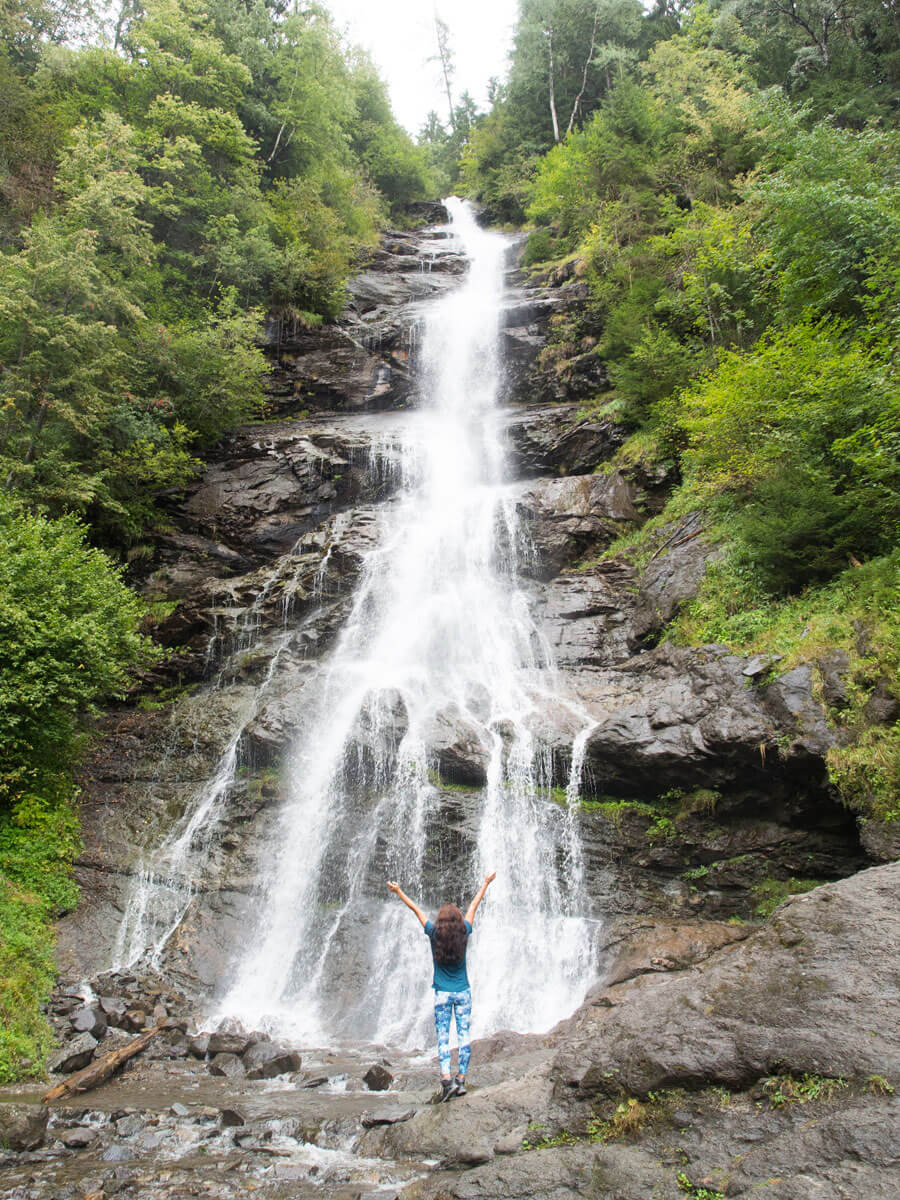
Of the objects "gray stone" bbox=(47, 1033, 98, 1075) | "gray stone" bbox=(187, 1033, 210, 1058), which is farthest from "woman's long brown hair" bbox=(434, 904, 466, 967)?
"gray stone" bbox=(47, 1033, 98, 1075)

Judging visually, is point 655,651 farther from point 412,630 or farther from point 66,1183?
point 66,1183

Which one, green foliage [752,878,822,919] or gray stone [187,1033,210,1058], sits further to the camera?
green foliage [752,878,822,919]

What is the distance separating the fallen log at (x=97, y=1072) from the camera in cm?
664

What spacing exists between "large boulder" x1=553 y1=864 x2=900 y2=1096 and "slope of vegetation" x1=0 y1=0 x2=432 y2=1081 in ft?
22.2

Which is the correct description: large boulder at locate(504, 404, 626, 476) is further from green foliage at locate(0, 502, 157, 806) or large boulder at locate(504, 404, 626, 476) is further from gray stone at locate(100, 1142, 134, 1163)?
gray stone at locate(100, 1142, 134, 1163)

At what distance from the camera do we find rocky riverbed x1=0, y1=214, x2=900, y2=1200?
407 centimetres

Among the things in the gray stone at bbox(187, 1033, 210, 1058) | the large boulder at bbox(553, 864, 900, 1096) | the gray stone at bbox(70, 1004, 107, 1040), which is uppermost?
the large boulder at bbox(553, 864, 900, 1096)

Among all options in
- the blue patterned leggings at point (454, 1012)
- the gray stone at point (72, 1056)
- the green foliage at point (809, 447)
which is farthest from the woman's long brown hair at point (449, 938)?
the green foliage at point (809, 447)

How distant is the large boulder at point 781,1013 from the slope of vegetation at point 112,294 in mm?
6752

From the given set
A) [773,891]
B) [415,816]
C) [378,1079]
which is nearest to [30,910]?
[415,816]

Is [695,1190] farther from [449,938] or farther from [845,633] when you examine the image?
[845,633]

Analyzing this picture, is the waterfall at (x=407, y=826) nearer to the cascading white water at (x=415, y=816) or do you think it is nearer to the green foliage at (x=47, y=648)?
the cascading white water at (x=415, y=816)

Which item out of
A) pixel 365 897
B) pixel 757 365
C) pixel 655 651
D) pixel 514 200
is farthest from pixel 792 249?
pixel 514 200

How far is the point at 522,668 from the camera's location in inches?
556
